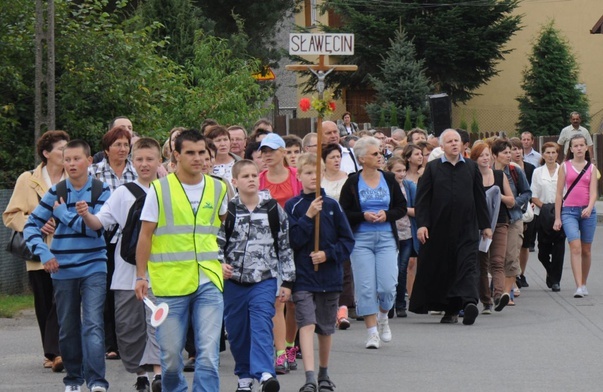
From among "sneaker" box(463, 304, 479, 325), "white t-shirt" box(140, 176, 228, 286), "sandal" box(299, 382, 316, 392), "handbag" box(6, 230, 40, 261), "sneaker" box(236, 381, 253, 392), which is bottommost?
"sneaker" box(463, 304, 479, 325)

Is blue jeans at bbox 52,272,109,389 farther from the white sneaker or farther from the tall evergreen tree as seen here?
the tall evergreen tree

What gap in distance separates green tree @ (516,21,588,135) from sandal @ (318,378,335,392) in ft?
118

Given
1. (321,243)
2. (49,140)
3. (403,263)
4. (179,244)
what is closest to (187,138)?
(179,244)

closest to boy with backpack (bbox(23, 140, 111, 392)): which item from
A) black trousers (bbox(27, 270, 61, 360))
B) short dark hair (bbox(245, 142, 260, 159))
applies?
black trousers (bbox(27, 270, 61, 360))

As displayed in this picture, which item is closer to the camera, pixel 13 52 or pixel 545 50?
pixel 13 52

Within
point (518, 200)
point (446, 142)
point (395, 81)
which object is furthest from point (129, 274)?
point (395, 81)

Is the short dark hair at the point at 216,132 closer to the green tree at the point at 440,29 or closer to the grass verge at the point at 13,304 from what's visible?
the grass verge at the point at 13,304

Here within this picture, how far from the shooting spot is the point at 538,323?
13.2 metres

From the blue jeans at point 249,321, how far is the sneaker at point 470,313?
4.40 metres

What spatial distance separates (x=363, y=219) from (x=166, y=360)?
3968 mm

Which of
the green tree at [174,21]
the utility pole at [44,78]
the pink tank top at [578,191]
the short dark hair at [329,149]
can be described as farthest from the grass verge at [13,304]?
the green tree at [174,21]

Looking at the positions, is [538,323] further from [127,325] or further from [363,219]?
[127,325]

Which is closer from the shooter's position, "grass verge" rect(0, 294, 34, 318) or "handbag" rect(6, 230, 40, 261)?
"handbag" rect(6, 230, 40, 261)

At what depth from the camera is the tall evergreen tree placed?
136ft
